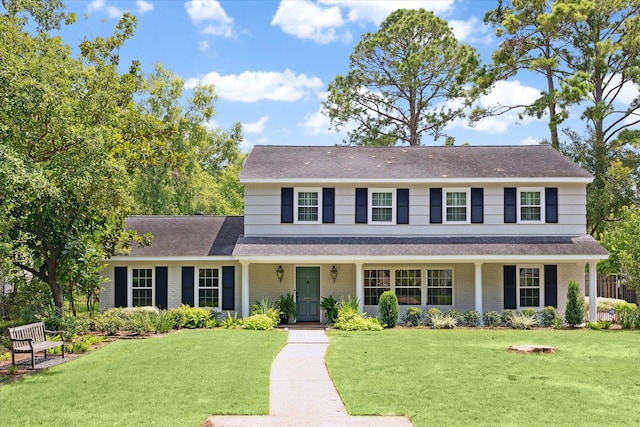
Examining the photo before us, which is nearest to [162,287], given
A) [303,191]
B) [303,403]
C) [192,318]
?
[192,318]

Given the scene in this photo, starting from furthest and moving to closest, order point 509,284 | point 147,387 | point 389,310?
point 509,284 < point 389,310 < point 147,387

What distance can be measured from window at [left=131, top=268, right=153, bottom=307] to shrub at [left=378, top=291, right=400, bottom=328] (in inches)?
340

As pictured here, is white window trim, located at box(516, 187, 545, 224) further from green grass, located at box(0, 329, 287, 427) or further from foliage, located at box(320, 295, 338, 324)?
green grass, located at box(0, 329, 287, 427)

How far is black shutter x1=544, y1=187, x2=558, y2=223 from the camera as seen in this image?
86.1ft

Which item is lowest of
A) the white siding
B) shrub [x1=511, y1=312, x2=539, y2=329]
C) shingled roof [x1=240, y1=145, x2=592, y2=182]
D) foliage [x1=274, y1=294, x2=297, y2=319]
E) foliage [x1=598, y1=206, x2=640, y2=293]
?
shrub [x1=511, y1=312, x2=539, y2=329]

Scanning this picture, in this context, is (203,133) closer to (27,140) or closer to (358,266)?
(358,266)

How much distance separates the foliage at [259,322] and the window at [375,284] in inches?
166

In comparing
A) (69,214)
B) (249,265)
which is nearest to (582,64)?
(249,265)

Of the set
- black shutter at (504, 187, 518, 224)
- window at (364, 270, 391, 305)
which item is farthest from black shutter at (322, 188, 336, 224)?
black shutter at (504, 187, 518, 224)

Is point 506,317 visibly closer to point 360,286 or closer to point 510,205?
point 510,205

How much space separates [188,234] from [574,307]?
14687 millimetres

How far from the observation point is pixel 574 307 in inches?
945

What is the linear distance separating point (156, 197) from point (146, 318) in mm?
18496

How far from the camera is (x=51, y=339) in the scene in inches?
738
